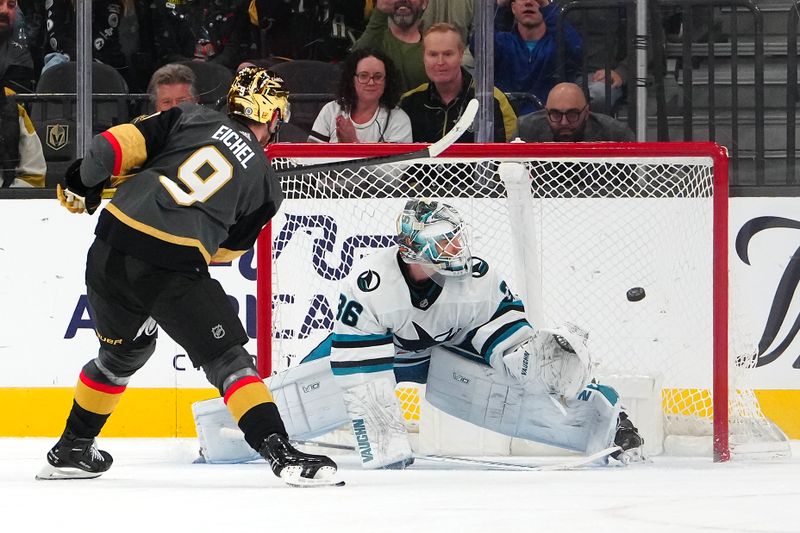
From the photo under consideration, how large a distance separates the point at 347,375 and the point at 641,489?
3.15ft

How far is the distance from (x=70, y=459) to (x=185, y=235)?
0.69m

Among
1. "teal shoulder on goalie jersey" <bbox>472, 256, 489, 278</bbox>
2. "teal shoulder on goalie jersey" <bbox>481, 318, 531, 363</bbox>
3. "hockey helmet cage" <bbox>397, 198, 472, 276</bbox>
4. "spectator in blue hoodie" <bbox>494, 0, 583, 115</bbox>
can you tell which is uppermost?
"spectator in blue hoodie" <bbox>494, 0, 583, 115</bbox>

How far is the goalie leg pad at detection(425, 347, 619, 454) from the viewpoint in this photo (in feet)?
12.3

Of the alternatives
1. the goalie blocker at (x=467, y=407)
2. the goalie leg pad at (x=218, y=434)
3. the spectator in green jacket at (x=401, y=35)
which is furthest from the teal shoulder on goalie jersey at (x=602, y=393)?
the spectator in green jacket at (x=401, y=35)

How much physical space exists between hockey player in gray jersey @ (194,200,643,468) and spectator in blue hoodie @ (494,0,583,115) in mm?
1249

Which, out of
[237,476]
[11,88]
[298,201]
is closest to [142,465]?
[237,476]

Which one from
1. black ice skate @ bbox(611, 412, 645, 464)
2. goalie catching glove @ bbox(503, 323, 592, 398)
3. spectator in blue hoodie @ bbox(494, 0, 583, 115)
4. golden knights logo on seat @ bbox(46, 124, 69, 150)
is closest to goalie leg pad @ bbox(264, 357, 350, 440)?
goalie catching glove @ bbox(503, 323, 592, 398)

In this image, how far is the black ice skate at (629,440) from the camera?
12.5 ft

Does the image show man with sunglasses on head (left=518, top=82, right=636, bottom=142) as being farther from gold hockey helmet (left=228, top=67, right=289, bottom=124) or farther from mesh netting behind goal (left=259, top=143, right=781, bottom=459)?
gold hockey helmet (left=228, top=67, right=289, bottom=124)

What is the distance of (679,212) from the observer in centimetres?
435

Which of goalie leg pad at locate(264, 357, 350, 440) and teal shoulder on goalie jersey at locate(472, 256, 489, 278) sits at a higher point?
teal shoulder on goalie jersey at locate(472, 256, 489, 278)

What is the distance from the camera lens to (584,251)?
4504 mm

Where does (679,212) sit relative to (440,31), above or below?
below

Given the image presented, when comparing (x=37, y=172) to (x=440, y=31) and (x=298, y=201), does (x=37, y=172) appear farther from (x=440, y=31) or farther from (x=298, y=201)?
(x=440, y=31)
